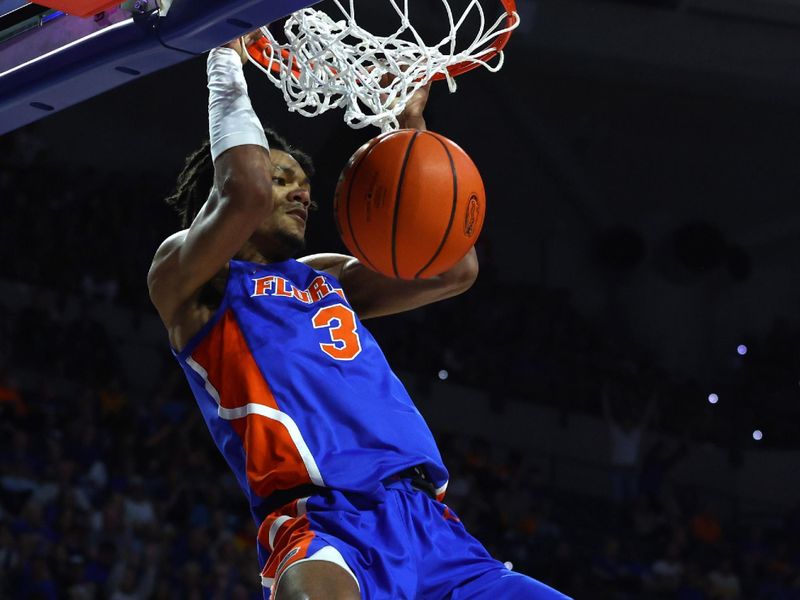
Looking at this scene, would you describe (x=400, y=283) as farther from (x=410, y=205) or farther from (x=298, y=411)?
(x=298, y=411)

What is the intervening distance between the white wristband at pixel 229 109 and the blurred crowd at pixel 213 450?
4561mm

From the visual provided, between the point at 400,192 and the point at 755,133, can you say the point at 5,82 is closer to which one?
the point at 400,192

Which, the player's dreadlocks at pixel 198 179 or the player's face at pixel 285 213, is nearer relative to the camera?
the player's face at pixel 285 213

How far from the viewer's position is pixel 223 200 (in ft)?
9.37

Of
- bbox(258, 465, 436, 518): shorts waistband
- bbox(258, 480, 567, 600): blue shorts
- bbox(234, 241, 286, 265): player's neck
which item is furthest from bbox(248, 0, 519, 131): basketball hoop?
bbox(258, 480, 567, 600): blue shorts

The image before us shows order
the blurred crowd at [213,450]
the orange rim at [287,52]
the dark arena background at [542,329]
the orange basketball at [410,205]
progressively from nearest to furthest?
1. the orange basketball at [410,205]
2. the orange rim at [287,52]
3. the blurred crowd at [213,450]
4. the dark arena background at [542,329]

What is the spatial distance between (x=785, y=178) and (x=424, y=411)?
16.8ft

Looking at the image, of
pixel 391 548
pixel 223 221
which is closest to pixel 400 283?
pixel 223 221

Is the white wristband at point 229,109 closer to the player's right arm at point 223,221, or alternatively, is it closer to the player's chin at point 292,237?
the player's right arm at point 223,221

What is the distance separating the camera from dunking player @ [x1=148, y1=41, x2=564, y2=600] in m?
2.77

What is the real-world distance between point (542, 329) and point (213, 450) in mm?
4413

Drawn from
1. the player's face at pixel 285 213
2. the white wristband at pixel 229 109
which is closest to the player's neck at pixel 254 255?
the player's face at pixel 285 213

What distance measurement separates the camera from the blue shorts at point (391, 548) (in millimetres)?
2705

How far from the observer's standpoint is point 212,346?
303 centimetres
